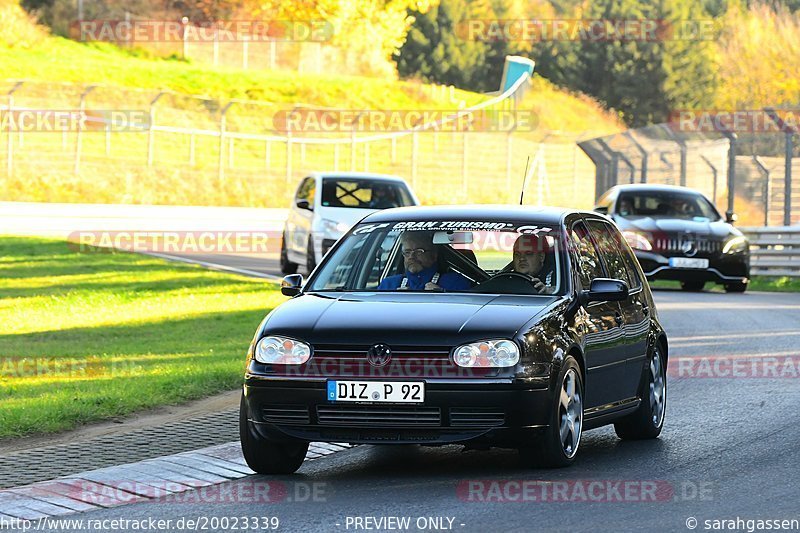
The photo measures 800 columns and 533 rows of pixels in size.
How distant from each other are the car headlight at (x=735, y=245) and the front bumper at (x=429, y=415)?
55.9 feet

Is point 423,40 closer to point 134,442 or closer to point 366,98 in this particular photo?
point 366,98

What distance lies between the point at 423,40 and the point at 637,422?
81444mm

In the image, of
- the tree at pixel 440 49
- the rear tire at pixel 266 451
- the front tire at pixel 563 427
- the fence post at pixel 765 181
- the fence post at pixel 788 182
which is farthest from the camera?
the tree at pixel 440 49

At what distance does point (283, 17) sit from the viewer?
64938 mm

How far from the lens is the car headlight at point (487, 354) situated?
8.37m

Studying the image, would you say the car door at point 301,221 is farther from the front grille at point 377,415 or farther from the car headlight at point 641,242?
the front grille at point 377,415

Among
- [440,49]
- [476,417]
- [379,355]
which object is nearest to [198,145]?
[440,49]

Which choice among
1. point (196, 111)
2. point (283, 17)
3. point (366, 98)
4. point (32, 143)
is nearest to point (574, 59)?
point (366, 98)

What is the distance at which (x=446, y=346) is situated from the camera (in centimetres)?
834

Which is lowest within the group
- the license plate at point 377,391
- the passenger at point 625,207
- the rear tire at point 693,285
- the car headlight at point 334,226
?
the rear tire at point 693,285

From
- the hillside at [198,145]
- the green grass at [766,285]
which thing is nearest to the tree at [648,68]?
the hillside at [198,145]

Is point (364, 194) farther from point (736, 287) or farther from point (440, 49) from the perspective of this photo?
point (440, 49)

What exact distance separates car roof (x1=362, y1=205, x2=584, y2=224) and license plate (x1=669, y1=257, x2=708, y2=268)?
14.9 metres

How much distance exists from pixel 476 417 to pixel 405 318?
663 mm
